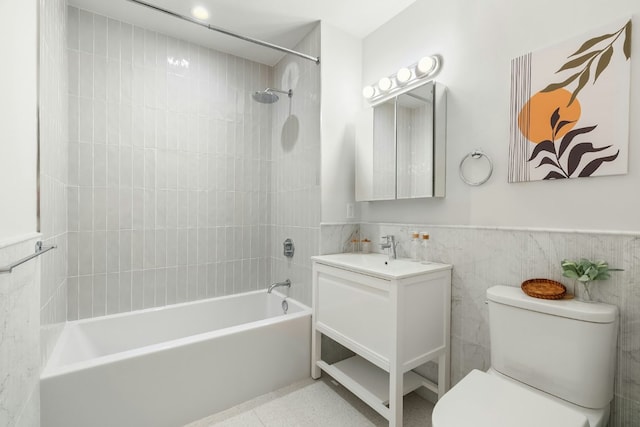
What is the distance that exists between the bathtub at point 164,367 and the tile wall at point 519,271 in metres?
1.01

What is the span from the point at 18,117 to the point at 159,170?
127 centimetres

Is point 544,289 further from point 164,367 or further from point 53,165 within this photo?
Result: point 53,165

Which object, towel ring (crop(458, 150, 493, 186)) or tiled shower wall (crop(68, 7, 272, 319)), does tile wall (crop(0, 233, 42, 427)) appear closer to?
tiled shower wall (crop(68, 7, 272, 319))

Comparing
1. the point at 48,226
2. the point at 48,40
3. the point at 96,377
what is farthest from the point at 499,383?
the point at 48,40

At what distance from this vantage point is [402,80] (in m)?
1.90

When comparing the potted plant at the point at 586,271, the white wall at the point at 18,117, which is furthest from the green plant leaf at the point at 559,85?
the white wall at the point at 18,117

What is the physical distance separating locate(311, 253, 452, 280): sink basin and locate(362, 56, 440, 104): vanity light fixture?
43.5 inches

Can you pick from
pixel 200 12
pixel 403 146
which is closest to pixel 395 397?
pixel 403 146

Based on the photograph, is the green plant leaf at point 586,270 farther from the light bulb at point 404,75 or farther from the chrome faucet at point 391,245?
the light bulb at point 404,75

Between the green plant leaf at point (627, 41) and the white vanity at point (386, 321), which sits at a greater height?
the green plant leaf at point (627, 41)

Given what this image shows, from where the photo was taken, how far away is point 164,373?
1533mm

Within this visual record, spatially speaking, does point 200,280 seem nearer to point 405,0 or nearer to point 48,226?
point 48,226

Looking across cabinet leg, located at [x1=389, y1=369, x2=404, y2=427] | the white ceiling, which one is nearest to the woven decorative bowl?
cabinet leg, located at [x1=389, y1=369, x2=404, y2=427]

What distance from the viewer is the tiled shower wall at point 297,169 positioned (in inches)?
86.9
